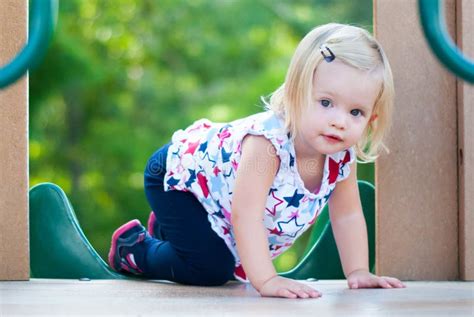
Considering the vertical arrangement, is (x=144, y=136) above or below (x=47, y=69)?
below

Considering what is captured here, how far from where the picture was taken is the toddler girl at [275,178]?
7.23 feet

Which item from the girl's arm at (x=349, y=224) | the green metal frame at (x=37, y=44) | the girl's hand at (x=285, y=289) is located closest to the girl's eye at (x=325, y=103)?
the girl's arm at (x=349, y=224)

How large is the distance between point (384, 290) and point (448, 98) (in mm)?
554

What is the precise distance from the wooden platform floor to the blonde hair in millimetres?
382

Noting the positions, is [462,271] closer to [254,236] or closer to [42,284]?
[254,236]

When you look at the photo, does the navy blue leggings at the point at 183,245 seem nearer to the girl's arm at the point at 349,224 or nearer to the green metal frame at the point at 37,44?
the girl's arm at the point at 349,224

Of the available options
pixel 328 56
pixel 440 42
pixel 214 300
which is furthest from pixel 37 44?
pixel 328 56

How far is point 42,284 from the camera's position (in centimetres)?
236

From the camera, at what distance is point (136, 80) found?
9820 millimetres

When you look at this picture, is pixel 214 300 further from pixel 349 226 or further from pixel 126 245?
pixel 126 245

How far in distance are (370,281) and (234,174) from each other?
0.42m

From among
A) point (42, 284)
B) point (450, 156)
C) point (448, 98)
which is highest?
point (448, 98)

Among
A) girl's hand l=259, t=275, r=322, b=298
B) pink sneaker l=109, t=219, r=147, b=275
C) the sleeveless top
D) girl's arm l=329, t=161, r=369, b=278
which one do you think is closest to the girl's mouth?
the sleeveless top

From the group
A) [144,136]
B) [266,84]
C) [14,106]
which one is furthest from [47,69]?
[14,106]
